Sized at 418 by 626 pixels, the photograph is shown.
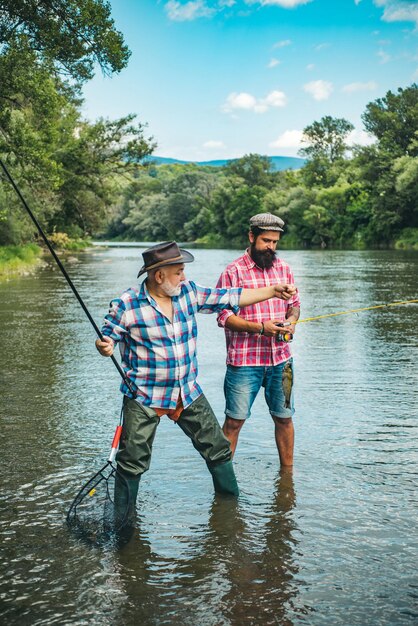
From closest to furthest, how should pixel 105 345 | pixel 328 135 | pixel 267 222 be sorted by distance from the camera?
pixel 105 345
pixel 267 222
pixel 328 135

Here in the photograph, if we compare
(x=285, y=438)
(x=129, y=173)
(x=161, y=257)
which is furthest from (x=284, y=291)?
(x=129, y=173)

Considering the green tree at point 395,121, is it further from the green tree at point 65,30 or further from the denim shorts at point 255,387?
the denim shorts at point 255,387

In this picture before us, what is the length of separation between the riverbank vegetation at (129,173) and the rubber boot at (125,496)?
53.0 feet

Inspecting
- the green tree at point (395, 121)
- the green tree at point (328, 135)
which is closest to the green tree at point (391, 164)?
the green tree at point (395, 121)

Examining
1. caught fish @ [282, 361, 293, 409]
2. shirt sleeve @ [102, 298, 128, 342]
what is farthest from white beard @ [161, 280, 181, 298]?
caught fish @ [282, 361, 293, 409]

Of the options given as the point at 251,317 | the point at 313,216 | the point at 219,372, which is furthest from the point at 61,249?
the point at 251,317

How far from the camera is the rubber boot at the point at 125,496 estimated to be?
16.4 feet

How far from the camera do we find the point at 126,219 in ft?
505

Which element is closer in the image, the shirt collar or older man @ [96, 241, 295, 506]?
older man @ [96, 241, 295, 506]

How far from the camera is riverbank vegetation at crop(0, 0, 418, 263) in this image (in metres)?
20.3

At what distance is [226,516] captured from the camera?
5.39 meters

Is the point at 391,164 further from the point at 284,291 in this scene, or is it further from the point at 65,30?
the point at 284,291

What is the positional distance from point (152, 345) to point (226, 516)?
1323 millimetres

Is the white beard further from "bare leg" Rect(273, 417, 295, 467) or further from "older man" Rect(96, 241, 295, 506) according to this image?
"bare leg" Rect(273, 417, 295, 467)
